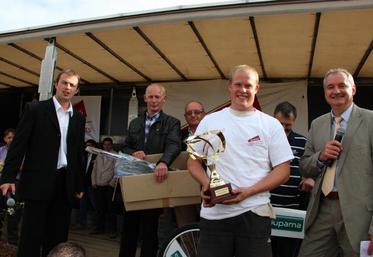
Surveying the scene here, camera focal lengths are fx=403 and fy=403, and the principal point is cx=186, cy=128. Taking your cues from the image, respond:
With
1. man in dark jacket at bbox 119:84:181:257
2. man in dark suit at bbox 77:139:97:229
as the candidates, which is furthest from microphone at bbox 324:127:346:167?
man in dark suit at bbox 77:139:97:229

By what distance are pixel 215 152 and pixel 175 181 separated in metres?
1.00

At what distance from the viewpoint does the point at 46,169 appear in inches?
121

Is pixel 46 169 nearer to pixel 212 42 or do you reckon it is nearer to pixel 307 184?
pixel 307 184

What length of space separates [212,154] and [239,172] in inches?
7.3

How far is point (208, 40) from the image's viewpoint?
4.99m

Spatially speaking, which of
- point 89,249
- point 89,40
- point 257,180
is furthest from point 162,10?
point 89,249

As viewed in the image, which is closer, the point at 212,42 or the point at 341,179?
the point at 341,179

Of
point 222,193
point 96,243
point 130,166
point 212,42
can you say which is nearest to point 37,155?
point 130,166

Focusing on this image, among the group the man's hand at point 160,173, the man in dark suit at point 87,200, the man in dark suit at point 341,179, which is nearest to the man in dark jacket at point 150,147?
the man's hand at point 160,173

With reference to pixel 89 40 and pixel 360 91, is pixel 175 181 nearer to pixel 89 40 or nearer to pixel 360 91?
pixel 89 40

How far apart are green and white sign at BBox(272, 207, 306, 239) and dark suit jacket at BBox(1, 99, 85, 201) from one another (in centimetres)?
163

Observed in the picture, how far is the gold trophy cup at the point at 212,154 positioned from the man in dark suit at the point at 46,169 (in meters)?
1.28

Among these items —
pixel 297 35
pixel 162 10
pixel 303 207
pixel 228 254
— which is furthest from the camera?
pixel 297 35

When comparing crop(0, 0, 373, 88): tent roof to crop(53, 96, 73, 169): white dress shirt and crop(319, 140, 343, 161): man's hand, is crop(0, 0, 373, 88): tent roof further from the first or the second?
crop(319, 140, 343, 161): man's hand
